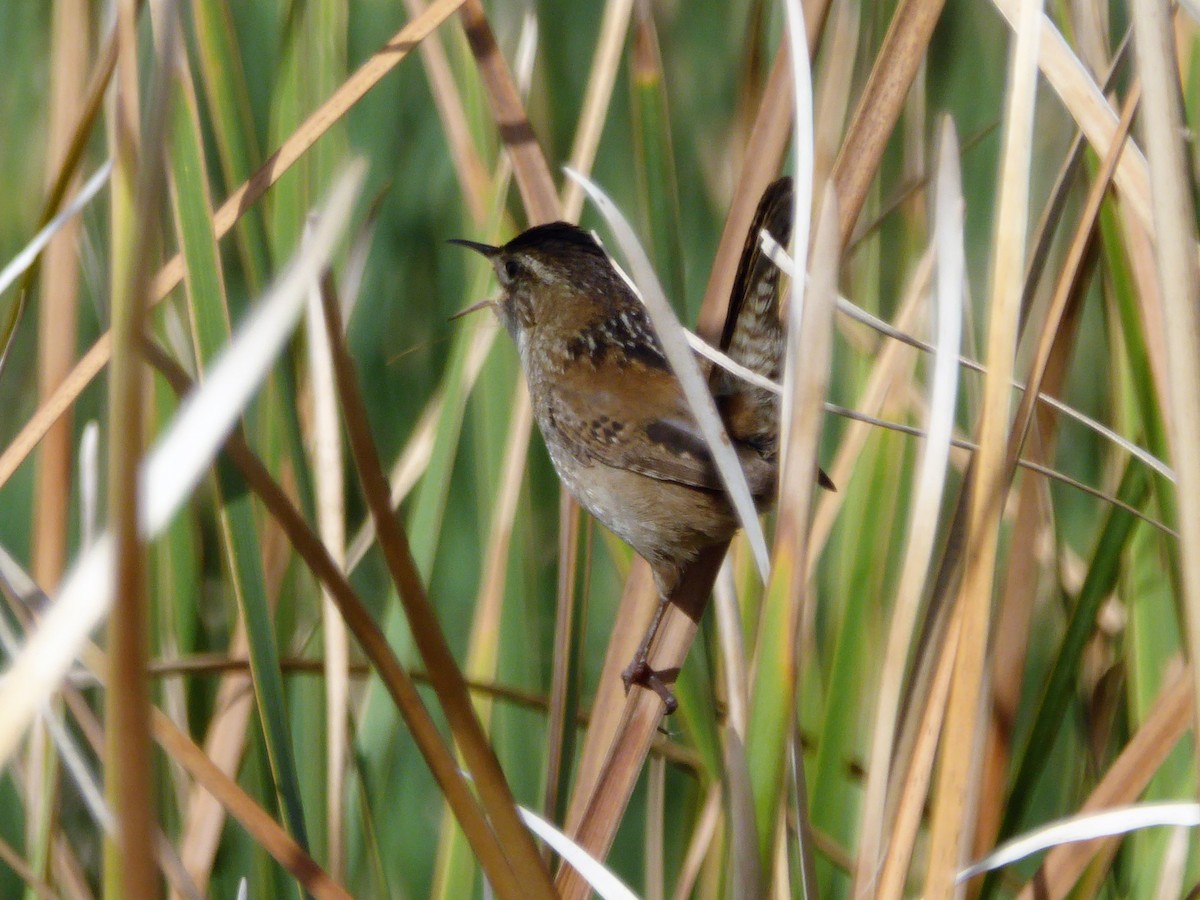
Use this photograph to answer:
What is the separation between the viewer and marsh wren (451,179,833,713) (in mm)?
1562

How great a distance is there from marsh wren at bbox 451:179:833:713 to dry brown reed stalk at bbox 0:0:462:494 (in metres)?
0.34

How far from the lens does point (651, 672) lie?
4.43 feet

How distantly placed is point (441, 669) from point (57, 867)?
3.18ft

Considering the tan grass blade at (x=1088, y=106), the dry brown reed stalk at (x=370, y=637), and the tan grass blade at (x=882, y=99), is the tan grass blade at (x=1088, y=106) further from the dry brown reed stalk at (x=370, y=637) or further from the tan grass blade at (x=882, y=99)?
the dry brown reed stalk at (x=370, y=637)

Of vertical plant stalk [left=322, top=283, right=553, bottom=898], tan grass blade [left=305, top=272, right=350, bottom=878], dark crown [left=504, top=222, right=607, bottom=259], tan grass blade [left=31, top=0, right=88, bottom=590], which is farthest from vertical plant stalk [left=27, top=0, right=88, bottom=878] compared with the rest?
vertical plant stalk [left=322, top=283, right=553, bottom=898]

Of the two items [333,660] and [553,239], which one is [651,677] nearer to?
[333,660]

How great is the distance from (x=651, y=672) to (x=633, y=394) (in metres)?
0.64

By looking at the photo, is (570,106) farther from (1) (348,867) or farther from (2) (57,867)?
(2) (57,867)

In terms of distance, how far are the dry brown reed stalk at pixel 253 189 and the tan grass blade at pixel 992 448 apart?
0.75 m

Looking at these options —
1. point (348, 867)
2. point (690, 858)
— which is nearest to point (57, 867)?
point (348, 867)

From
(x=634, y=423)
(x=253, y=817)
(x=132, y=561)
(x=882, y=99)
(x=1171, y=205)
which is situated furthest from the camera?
(x=634, y=423)

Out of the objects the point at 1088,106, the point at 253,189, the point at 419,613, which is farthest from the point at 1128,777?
the point at 253,189

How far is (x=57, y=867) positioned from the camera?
1.49 metres

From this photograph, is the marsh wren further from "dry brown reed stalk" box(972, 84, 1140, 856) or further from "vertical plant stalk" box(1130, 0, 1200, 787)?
"vertical plant stalk" box(1130, 0, 1200, 787)
